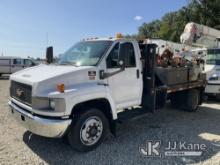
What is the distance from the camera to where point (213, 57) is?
1023 centimetres

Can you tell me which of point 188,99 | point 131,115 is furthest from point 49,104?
point 188,99

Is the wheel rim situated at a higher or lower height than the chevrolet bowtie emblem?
lower

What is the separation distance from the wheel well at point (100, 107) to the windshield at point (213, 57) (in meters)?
6.93

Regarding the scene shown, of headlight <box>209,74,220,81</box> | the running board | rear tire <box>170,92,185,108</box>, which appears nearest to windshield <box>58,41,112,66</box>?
the running board

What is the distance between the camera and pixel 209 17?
106ft

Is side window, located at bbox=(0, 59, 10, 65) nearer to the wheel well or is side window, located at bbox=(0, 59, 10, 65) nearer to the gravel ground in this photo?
the gravel ground

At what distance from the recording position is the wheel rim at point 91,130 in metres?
4.42

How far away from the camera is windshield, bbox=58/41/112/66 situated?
477cm

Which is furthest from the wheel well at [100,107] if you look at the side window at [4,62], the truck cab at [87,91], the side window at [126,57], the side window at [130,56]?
the side window at [4,62]

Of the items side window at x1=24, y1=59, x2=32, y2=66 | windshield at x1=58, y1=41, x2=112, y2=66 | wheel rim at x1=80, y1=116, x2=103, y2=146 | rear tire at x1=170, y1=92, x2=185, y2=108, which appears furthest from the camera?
side window at x1=24, y1=59, x2=32, y2=66

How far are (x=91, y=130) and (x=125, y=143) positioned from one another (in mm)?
922

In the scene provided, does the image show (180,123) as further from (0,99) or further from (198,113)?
(0,99)

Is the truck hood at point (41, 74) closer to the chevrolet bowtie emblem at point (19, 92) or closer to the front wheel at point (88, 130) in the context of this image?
the chevrolet bowtie emblem at point (19, 92)

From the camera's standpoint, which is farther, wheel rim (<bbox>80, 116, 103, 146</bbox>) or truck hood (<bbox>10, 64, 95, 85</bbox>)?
wheel rim (<bbox>80, 116, 103, 146</bbox>)
